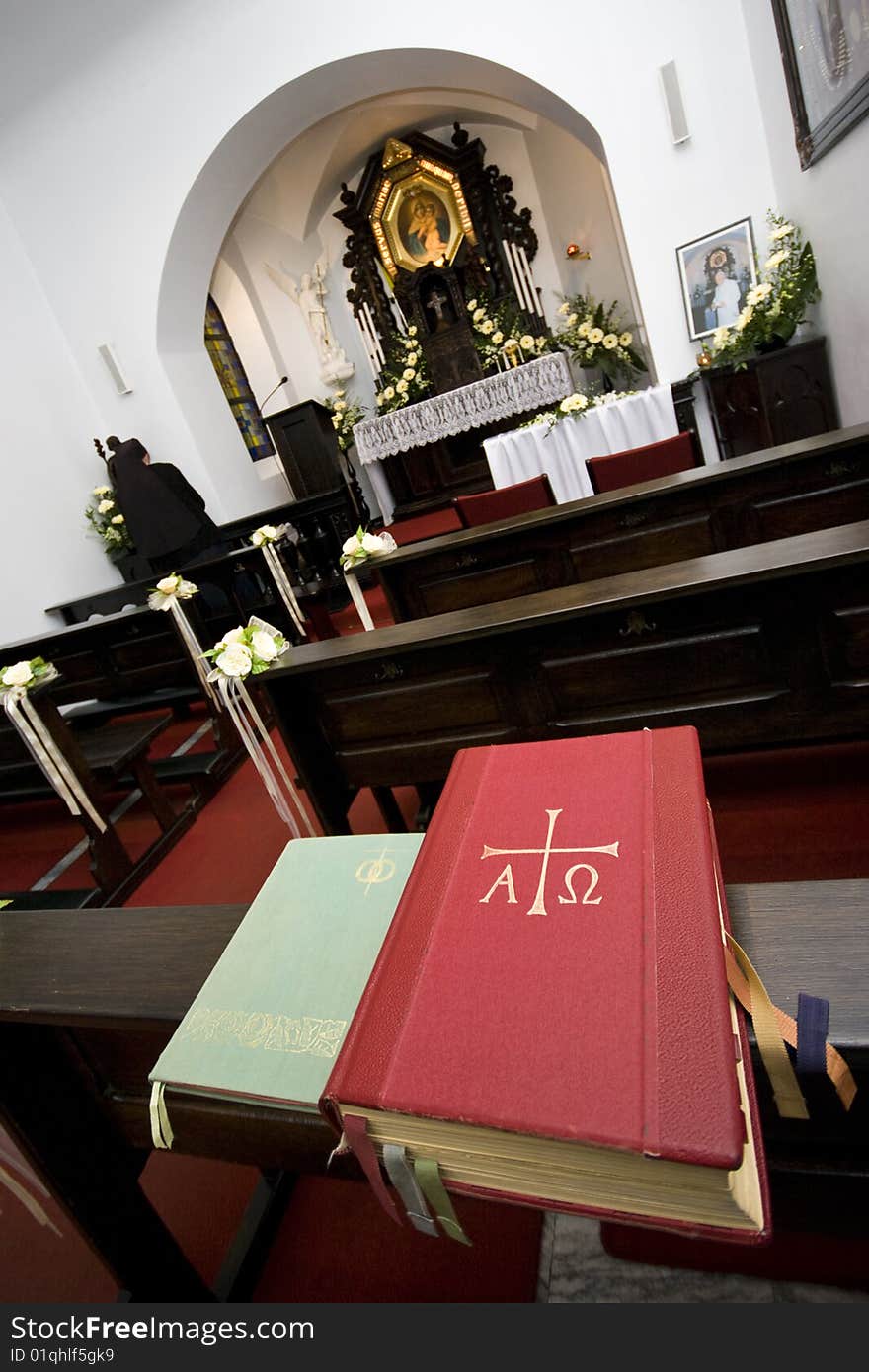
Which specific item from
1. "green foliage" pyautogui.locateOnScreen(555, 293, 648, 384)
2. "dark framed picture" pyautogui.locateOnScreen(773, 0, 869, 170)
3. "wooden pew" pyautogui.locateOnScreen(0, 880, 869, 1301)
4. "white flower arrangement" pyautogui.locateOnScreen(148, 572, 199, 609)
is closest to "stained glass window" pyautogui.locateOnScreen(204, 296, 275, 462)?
"green foliage" pyautogui.locateOnScreen(555, 293, 648, 384)

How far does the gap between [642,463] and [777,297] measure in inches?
94.2

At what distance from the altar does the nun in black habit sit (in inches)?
117

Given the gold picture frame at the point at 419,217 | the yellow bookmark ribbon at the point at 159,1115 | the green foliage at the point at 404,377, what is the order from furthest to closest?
the gold picture frame at the point at 419,217, the green foliage at the point at 404,377, the yellow bookmark ribbon at the point at 159,1115

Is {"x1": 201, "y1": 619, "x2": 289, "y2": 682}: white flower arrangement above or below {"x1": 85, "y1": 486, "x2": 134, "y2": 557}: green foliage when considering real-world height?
below

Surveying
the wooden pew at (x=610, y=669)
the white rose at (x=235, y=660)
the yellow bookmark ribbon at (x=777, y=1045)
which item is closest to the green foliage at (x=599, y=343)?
the wooden pew at (x=610, y=669)

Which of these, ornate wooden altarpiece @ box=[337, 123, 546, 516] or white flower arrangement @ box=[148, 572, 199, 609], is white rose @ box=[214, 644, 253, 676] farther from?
ornate wooden altarpiece @ box=[337, 123, 546, 516]

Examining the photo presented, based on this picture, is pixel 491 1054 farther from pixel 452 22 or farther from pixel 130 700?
pixel 452 22

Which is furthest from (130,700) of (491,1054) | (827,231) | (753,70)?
(753,70)

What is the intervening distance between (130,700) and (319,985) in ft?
14.7

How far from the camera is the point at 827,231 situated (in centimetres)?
428

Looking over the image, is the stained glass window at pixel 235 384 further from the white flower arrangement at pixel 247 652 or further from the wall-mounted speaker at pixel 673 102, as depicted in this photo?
the white flower arrangement at pixel 247 652

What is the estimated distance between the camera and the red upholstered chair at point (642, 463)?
3.49 metres

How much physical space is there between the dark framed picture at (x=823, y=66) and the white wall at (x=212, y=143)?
3.22ft

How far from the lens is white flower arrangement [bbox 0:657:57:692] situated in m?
2.80
